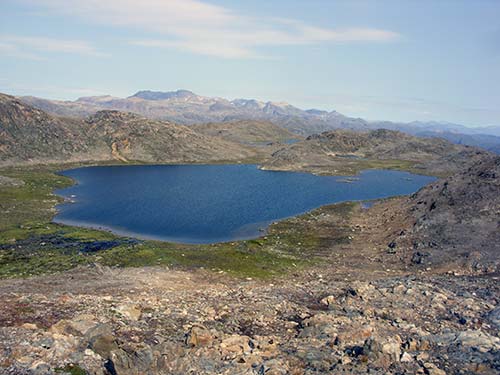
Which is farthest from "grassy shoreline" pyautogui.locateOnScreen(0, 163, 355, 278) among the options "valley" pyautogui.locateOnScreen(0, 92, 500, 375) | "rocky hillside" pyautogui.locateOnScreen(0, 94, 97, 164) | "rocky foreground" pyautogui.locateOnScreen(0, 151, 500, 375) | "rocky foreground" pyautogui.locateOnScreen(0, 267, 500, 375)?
"rocky hillside" pyautogui.locateOnScreen(0, 94, 97, 164)

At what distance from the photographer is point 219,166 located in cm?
18338

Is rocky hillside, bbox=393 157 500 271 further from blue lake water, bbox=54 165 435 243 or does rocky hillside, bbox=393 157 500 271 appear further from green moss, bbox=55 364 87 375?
green moss, bbox=55 364 87 375

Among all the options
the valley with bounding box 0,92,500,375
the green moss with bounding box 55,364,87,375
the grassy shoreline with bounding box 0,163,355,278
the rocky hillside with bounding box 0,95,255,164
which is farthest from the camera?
the rocky hillside with bounding box 0,95,255,164

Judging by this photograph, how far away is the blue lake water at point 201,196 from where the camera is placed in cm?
7912

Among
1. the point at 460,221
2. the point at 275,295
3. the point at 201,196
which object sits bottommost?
the point at 201,196

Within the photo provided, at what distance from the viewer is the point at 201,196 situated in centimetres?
11075

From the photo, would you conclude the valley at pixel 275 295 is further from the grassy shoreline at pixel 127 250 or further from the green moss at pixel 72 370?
the grassy shoreline at pixel 127 250

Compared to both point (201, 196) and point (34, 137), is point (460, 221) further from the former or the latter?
point (34, 137)

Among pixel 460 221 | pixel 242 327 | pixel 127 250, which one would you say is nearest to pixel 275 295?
pixel 242 327

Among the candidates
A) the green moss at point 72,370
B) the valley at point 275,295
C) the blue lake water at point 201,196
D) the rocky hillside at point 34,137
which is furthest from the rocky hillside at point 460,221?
the rocky hillside at point 34,137

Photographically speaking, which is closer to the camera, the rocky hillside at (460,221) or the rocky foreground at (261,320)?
the rocky foreground at (261,320)

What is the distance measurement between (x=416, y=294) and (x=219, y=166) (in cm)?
14890

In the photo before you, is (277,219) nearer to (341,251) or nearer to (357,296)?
(341,251)

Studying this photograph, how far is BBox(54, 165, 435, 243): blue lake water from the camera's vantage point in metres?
79.1
